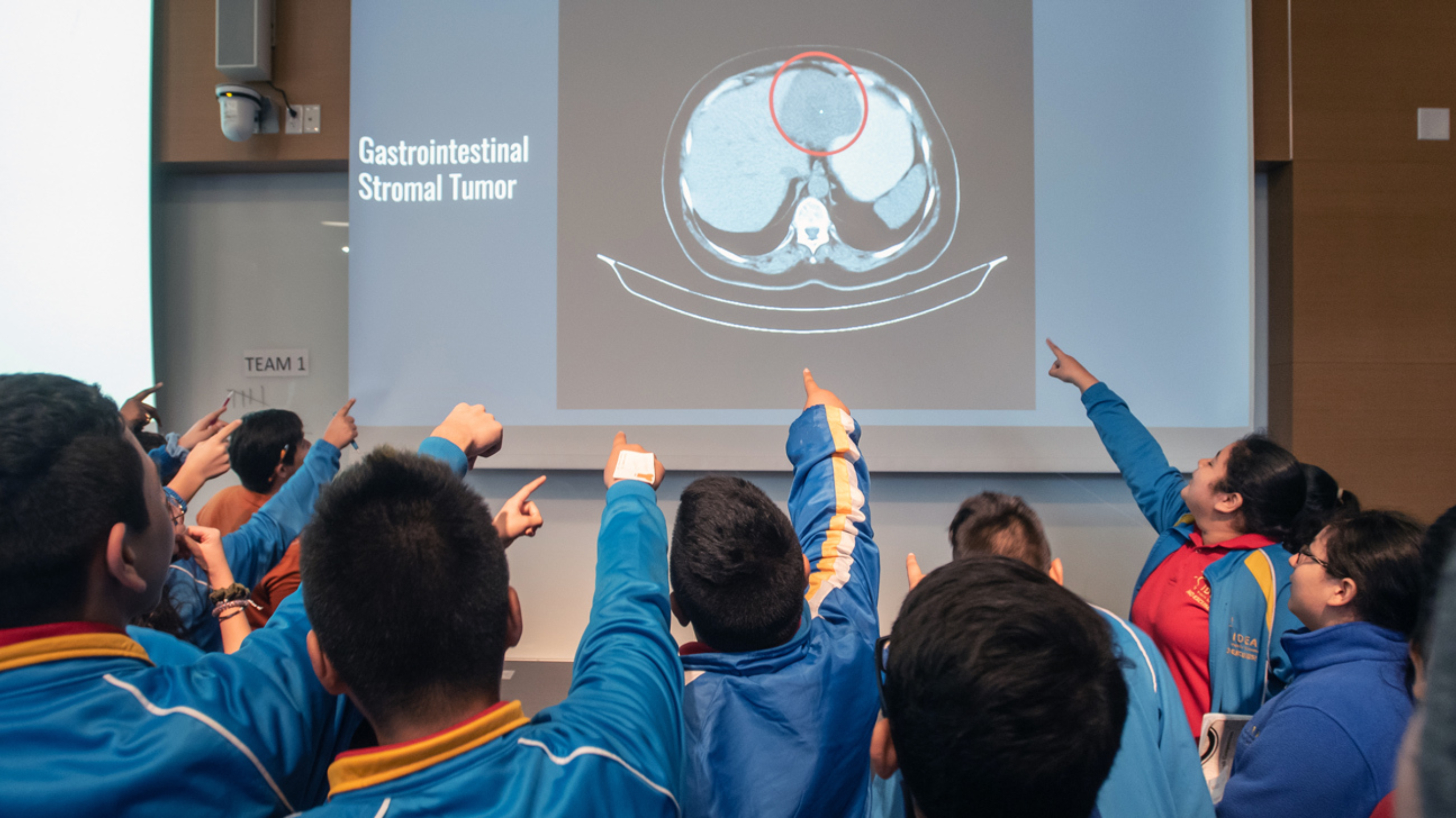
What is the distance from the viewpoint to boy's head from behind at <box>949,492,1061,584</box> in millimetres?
1365

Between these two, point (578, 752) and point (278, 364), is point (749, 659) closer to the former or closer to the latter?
point (578, 752)

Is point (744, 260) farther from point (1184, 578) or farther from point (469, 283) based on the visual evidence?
point (1184, 578)

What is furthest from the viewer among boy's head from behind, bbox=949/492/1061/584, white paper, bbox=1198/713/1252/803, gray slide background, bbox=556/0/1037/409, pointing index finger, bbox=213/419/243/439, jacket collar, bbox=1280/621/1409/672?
gray slide background, bbox=556/0/1037/409

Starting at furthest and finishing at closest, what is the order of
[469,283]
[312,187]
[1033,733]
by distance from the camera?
[312,187] → [469,283] → [1033,733]

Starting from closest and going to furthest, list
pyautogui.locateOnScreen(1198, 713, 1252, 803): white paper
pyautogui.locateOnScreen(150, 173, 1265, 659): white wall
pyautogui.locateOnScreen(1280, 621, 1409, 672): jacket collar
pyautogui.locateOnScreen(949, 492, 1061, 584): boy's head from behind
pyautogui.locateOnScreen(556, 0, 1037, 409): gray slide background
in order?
pyautogui.locateOnScreen(1280, 621, 1409, 672): jacket collar
pyautogui.locateOnScreen(1198, 713, 1252, 803): white paper
pyautogui.locateOnScreen(949, 492, 1061, 584): boy's head from behind
pyautogui.locateOnScreen(556, 0, 1037, 409): gray slide background
pyautogui.locateOnScreen(150, 173, 1265, 659): white wall

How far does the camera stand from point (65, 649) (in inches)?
24.4

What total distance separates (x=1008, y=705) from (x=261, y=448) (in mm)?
1994

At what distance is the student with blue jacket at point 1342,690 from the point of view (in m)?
0.91

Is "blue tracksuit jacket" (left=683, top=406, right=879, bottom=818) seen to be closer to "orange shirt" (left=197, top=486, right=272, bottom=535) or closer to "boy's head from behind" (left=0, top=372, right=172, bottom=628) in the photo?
"boy's head from behind" (left=0, top=372, right=172, bottom=628)

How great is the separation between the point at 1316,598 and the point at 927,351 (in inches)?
64.2

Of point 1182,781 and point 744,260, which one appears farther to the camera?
point 744,260

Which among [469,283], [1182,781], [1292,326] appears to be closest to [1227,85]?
[1292,326]

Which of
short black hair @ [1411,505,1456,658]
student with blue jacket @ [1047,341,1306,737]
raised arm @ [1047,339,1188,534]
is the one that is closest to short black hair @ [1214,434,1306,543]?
student with blue jacket @ [1047,341,1306,737]

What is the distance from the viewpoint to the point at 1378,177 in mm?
2641
